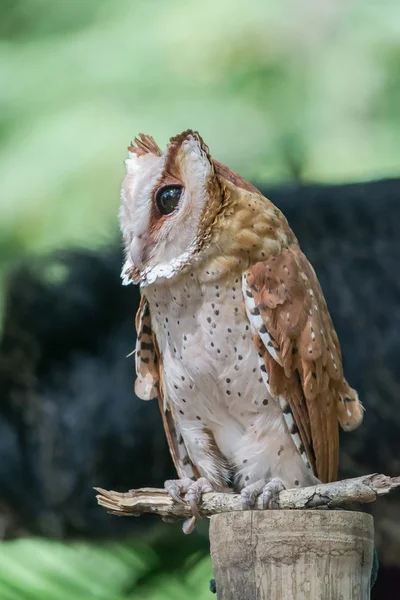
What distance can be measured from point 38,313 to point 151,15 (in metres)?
0.88

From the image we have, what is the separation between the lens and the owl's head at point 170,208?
1.28m

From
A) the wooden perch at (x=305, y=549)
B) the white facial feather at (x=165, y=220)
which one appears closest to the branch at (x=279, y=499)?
the wooden perch at (x=305, y=549)

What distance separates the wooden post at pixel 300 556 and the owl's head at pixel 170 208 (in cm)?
45

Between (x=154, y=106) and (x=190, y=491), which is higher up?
(x=154, y=106)

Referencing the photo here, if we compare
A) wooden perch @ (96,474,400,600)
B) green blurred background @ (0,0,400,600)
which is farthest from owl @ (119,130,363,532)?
green blurred background @ (0,0,400,600)

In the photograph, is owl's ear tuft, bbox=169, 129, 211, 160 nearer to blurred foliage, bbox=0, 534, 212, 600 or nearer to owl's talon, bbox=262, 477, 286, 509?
owl's talon, bbox=262, 477, 286, 509

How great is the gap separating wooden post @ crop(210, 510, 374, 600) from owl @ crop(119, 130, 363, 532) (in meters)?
0.23

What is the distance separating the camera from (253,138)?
→ 203cm

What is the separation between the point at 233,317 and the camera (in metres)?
1.28

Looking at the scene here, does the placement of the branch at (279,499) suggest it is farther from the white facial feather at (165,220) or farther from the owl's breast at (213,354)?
the white facial feather at (165,220)

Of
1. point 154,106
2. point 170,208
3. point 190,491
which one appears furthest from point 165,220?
point 154,106

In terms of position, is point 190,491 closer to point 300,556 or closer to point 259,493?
point 259,493

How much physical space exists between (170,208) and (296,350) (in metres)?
0.32

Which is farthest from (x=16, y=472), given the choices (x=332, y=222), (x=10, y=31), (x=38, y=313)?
(x=10, y=31)
